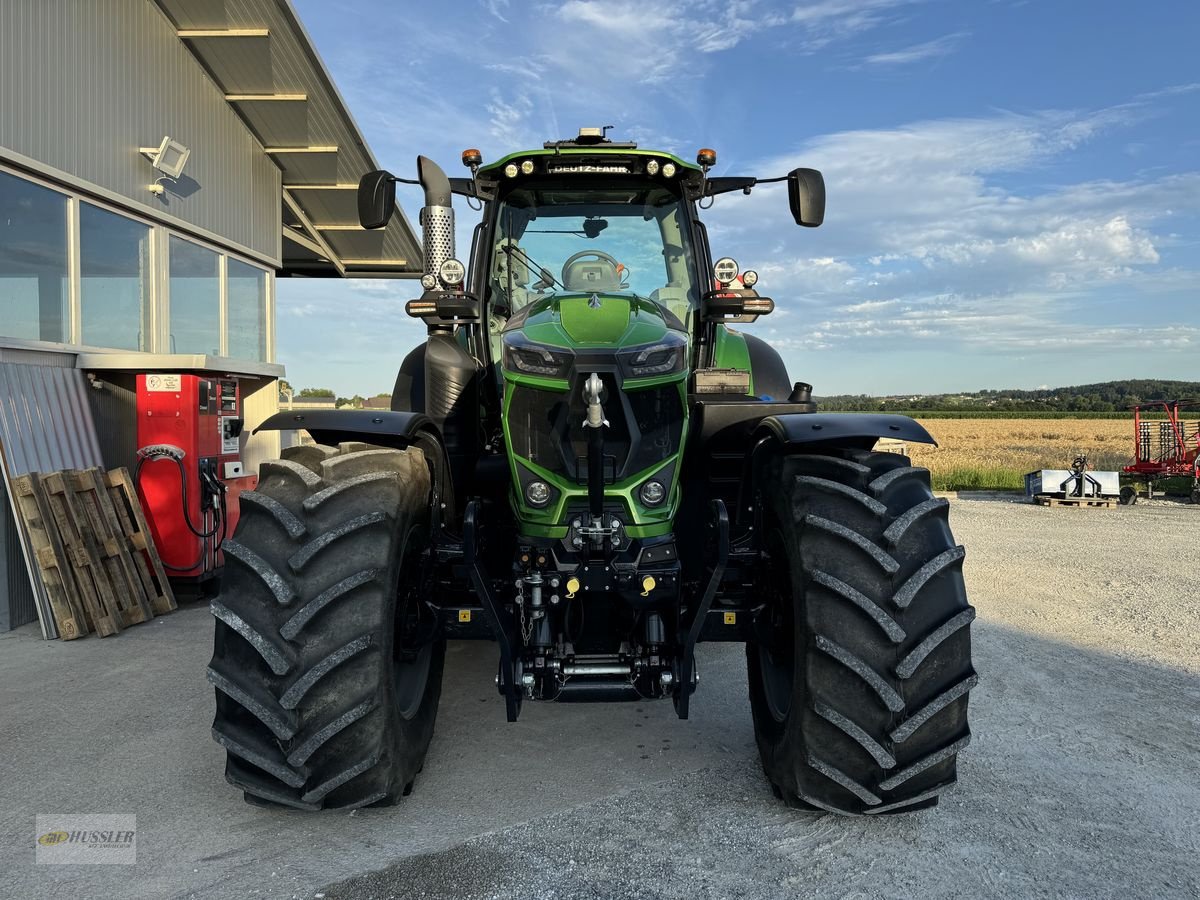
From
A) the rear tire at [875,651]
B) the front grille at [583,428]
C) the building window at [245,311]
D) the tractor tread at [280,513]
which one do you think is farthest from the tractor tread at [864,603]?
the building window at [245,311]

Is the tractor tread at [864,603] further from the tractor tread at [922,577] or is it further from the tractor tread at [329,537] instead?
the tractor tread at [329,537]

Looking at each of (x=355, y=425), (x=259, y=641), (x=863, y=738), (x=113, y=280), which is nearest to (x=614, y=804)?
(x=863, y=738)

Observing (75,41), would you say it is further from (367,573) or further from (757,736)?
(757,736)

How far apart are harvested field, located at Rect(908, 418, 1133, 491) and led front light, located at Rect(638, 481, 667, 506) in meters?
15.6

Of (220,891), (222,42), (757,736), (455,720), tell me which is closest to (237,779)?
(220,891)

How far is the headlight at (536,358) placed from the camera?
3150mm

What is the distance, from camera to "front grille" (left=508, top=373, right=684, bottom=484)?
3164mm

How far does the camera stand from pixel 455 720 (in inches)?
161

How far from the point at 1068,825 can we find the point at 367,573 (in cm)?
278

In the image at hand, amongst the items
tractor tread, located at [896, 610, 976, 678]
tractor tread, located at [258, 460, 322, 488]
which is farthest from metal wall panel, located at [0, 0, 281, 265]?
tractor tread, located at [896, 610, 976, 678]

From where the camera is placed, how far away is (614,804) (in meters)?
3.19

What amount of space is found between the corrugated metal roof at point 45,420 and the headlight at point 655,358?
5428mm

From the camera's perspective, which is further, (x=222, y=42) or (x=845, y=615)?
(x=222, y=42)

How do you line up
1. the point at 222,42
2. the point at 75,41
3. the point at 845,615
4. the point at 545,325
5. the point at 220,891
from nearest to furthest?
the point at 220,891 < the point at 845,615 < the point at 545,325 < the point at 75,41 < the point at 222,42
